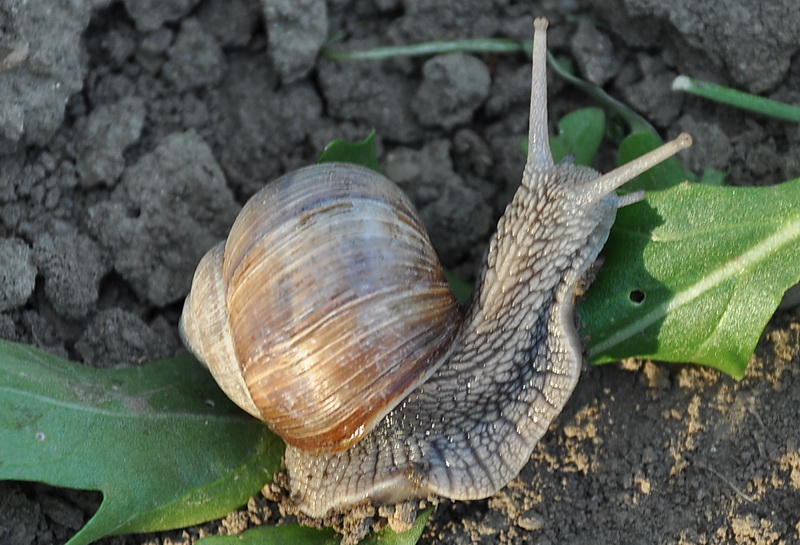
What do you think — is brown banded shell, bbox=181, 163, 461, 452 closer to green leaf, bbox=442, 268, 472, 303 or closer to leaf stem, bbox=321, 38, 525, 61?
green leaf, bbox=442, 268, 472, 303

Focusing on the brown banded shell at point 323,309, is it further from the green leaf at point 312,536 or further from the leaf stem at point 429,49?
the leaf stem at point 429,49

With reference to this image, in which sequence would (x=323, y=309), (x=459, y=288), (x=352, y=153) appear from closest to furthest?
(x=323, y=309) → (x=352, y=153) → (x=459, y=288)

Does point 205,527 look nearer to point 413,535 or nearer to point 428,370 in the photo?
point 413,535

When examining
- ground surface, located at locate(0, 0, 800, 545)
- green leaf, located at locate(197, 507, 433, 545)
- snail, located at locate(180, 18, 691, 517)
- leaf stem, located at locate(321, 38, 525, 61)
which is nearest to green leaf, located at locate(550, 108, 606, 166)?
ground surface, located at locate(0, 0, 800, 545)

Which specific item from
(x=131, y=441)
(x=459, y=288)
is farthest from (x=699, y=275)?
(x=131, y=441)

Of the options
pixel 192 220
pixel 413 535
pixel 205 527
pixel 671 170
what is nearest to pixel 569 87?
pixel 671 170

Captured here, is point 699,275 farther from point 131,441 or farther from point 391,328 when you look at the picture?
point 131,441
